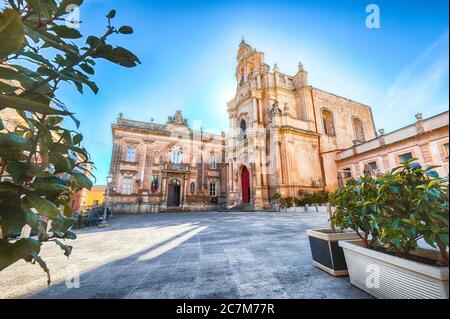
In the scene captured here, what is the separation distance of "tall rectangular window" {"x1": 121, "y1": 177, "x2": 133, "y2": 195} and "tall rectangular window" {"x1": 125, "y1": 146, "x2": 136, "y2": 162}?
6.99 ft

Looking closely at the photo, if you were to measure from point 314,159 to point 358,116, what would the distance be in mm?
10253

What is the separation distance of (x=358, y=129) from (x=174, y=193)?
72.9ft

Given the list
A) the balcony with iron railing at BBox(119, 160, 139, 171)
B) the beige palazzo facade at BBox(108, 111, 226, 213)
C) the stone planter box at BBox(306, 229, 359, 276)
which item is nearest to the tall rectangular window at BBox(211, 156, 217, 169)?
the beige palazzo facade at BBox(108, 111, 226, 213)

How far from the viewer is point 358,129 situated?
2059 cm

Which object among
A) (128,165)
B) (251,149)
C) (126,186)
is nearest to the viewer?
(251,149)

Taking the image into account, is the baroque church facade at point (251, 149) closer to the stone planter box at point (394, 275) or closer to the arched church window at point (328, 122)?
the arched church window at point (328, 122)

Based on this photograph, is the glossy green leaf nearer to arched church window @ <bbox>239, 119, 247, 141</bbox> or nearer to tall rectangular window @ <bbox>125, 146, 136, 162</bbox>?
arched church window @ <bbox>239, 119, 247, 141</bbox>

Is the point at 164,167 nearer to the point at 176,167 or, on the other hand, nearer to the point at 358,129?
the point at 176,167

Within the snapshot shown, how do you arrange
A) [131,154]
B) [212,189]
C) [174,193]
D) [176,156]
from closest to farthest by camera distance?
[131,154], [174,193], [176,156], [212,189]

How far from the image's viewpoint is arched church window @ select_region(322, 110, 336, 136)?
18.6 m

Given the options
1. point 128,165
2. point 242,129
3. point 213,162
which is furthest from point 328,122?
point 128,165

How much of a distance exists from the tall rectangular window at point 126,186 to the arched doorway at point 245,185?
11046mm
